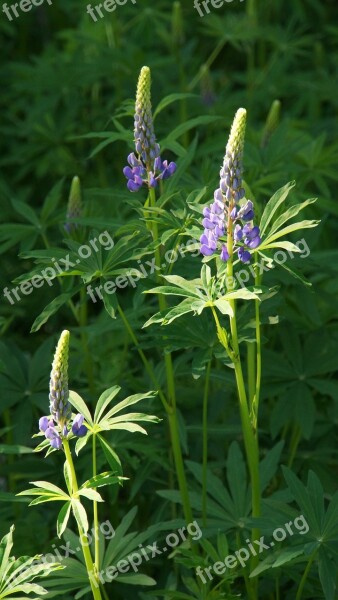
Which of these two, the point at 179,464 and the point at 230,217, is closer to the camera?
the point at 230,217

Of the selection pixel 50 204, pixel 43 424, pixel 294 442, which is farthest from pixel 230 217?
pixel 50 204

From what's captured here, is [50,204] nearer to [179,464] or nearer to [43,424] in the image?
[179,464]

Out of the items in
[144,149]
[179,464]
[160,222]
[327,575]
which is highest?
[144,149]

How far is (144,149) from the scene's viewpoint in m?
2.91

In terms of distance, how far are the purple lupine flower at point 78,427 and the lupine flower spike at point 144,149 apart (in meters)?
0.74

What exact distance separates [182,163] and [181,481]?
1.12m

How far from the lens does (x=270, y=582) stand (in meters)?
3.36

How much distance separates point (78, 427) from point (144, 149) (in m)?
0.88

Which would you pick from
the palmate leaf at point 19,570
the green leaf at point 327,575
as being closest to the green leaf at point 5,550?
the palmate leaf at point 19,570

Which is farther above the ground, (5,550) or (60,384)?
(60,384)

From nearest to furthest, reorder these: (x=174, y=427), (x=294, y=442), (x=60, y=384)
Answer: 1. (x=60, y=384)
2. (x=174, y=427)
3. (x=294, y=442)

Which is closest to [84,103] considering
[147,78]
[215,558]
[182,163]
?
[182,163]

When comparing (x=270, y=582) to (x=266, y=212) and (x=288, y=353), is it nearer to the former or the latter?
(x=288, y=353)

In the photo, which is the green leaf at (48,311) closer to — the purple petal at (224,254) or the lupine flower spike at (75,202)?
the purple petal at (224,254)
